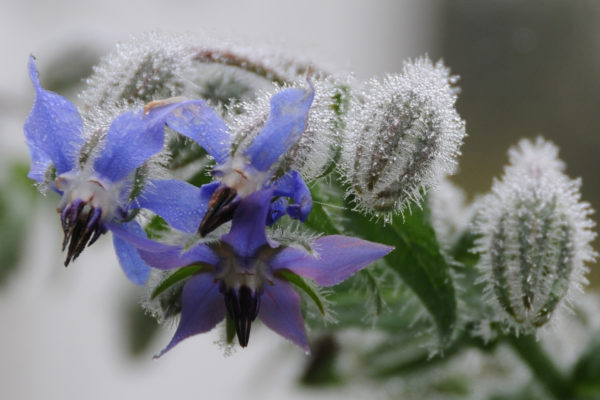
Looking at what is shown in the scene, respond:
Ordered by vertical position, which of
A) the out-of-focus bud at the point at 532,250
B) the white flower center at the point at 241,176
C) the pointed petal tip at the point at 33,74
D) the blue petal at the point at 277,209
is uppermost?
the out-of-focus bud at the point at 532,250

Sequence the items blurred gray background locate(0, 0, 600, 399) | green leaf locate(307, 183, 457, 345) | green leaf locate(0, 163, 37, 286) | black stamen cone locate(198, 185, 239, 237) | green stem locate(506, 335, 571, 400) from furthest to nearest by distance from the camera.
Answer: blurred gray background locate(0, 0, 600, 399) → green leaf locate(0, 163, 37, 286) → green stem locate(506, 335, 571, 400) → green leaf locate(307, 183, 457, 345) → black stamen cone locate(198, 185, 239, 237)

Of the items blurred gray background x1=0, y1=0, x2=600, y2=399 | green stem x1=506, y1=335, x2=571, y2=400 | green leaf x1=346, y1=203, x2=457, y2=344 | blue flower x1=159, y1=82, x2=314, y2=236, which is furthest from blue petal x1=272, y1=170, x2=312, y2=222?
blurred gray background x1=0, y1=0, x2=600, y2=399

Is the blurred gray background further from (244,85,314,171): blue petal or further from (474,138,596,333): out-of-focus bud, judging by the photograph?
(244,85,314,171): blue petal

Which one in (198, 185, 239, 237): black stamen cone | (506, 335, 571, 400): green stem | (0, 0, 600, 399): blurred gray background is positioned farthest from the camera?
(0, 0, 600, 399): blurred gray background

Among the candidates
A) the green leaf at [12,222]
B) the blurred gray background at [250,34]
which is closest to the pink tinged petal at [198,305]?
the green leaf at [12,222]

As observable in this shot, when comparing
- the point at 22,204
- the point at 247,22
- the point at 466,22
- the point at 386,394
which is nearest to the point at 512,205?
the point at 386,394

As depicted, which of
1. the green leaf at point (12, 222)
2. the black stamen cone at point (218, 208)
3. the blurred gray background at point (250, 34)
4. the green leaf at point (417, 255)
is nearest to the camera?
the black stamen cone at point (218, 208)

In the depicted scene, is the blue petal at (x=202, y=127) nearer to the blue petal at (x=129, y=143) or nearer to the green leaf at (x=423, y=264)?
the blue petal at (x=129, y=143)

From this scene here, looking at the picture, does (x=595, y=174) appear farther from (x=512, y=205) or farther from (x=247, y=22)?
(x=512, y=205)
